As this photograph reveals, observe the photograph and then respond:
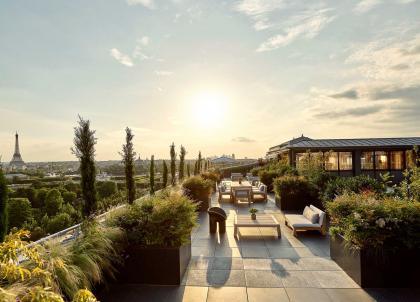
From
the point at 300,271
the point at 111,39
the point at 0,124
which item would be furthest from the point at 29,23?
the point at 300,271

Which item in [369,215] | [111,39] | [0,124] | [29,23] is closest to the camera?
[369,215]

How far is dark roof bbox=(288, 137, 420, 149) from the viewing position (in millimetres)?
19875

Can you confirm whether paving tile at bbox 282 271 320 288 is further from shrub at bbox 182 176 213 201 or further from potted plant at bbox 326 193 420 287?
shrub at bbox 182 176 213 201

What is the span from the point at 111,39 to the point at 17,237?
7.74m

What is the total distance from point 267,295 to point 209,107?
9897 millimetres

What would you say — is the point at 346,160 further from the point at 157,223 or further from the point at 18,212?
the point at 18,212

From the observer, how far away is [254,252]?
5969 mm

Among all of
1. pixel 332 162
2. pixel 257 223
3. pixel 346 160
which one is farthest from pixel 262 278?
pixel 346 160

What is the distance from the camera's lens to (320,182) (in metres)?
10.7

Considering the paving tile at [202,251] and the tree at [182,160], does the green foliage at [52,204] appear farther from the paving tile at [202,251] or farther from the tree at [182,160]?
the paving tile at [202,251]

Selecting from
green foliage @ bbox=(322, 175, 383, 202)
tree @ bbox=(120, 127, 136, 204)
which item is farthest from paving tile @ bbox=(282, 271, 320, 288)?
tree @ bbox=(120, 127, 136, 204)

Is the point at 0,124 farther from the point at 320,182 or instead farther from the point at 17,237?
the point at 320,182

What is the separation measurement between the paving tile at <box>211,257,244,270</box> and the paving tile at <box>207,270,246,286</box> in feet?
0.63

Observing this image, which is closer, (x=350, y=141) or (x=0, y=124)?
(x=0, y=124)
